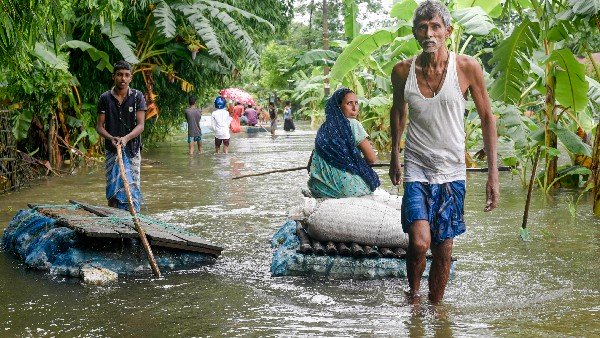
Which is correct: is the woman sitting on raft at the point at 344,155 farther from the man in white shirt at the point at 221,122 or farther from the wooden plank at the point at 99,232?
the man in white shirt at the point at 221,122

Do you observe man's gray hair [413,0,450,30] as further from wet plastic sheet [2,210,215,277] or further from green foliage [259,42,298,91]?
green foliage [259,42,298,91]

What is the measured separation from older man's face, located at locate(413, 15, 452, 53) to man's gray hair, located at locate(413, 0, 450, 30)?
0.06ft

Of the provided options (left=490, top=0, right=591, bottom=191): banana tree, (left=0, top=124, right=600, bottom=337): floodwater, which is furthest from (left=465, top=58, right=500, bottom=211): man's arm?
(left=490, top=0, right=591, bottom=191): banana tree

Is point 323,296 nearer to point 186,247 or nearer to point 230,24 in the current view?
point 186,247

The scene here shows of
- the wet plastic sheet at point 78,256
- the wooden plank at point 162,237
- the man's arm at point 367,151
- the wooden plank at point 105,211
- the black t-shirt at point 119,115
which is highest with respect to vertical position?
the black t-shirt at point 119,115

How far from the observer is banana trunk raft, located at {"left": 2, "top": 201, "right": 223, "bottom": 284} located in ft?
20.7

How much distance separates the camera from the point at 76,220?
679cm

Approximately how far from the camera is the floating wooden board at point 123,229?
20.7ft

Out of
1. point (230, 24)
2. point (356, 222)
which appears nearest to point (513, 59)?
point (356, 222)

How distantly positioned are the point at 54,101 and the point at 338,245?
885 cm

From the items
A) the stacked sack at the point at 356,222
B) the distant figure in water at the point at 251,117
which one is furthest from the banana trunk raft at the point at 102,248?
the distant figure in water at the point at 251,117

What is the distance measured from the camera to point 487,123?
5.19 m

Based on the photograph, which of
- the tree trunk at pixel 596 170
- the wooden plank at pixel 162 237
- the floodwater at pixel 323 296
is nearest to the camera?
the floodwater at pixel 323 296

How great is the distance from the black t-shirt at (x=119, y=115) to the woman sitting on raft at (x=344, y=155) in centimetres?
209
